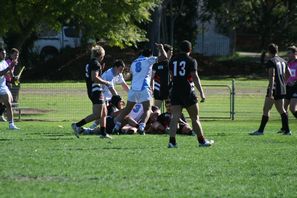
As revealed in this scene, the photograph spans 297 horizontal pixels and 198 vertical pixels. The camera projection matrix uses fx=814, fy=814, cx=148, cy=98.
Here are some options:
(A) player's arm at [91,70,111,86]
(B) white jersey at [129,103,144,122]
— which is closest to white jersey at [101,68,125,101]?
(B) white jersey at [129,103,144,122]

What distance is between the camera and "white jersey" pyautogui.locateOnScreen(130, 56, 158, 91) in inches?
714

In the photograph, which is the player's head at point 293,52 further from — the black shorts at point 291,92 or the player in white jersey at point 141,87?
the player in white jersey at point 141,87

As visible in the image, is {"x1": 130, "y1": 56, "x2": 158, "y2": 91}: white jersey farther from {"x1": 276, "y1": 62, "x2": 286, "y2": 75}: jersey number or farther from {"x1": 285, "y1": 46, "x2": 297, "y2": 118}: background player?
{"x1": 285, "y1": 46, "x2": 297, "y2": 118}: background player

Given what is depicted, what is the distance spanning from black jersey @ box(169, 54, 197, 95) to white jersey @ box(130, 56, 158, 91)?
3.69 metres

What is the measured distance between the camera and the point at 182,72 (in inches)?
566

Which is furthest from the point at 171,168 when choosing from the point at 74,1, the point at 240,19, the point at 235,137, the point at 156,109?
the point at 240,19

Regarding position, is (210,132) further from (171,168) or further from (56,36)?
(56,36)

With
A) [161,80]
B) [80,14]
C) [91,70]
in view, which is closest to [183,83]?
[91,70]

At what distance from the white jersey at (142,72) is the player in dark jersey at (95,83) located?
70.2 inches

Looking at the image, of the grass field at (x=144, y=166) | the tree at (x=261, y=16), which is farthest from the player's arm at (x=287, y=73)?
the tree at (x=261, y=16)

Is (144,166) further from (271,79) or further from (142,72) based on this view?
(142,72)

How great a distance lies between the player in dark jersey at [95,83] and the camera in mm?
15992

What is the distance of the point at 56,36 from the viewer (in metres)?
54.1

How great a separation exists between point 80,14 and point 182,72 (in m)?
14.9
